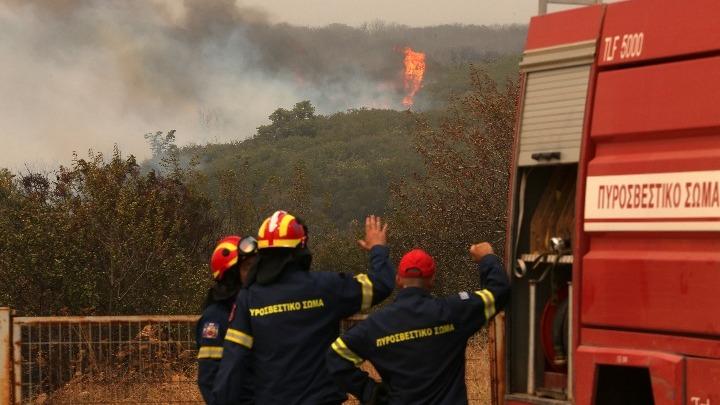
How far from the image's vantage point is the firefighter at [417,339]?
672cm

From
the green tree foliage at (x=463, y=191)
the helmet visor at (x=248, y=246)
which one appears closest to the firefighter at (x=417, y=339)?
the helmet visor at (x=248, y=246)

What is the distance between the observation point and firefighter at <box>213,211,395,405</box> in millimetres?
7188

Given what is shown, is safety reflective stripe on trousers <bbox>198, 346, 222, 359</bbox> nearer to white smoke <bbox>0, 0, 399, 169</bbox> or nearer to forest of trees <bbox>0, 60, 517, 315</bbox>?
forest of trees <bbox>0, 60, 517, 315</bbox>

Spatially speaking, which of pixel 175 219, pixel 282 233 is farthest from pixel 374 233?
pixel 175 219

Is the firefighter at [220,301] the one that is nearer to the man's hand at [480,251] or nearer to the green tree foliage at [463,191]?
the man's hand at [480,251]

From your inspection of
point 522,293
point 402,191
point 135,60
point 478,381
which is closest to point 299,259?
point 522,293

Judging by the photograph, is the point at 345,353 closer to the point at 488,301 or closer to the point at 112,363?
the point at 488,301

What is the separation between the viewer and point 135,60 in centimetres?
9612

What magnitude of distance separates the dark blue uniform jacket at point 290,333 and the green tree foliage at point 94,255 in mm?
10893

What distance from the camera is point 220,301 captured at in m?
7.74

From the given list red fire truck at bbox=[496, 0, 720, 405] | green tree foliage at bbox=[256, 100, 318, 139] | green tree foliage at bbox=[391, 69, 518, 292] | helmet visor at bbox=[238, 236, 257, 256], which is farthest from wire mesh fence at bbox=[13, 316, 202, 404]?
green tree foliage at bbox=[256, 100, 318, 139]

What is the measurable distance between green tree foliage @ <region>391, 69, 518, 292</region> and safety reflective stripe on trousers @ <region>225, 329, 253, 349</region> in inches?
730

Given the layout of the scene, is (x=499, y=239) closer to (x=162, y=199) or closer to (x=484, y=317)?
(x=162, y=199)

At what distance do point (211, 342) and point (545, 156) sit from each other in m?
2.44
